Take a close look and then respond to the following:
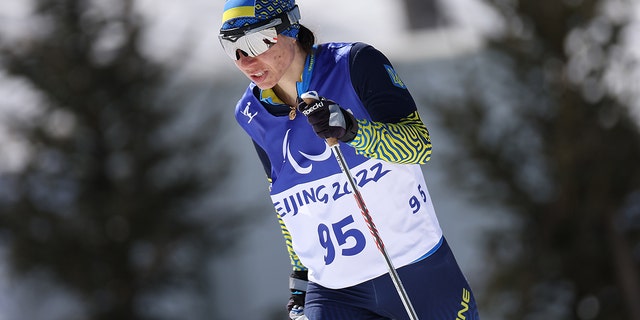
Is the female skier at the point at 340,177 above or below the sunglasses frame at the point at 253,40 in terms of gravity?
below

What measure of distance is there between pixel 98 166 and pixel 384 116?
8.27 metres

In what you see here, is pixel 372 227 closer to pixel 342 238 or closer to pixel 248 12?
pixel 342 238

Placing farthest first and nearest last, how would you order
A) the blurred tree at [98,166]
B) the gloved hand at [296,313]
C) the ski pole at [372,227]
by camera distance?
the blurred tree at [98,166] → the gloved hand at [296,313] → the ski pole at [372,227]

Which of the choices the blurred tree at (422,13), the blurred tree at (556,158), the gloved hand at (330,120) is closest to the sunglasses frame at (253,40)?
the gloved hand at (330,120)

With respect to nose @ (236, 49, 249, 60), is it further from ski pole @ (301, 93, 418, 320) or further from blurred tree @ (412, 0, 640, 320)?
blurred tree @ (412, 0, 640, 320)

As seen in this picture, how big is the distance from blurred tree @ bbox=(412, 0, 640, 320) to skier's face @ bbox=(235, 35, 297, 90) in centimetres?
621

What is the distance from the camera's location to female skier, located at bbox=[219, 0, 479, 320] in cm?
283

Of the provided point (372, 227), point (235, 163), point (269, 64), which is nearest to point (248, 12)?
point (269, 64)

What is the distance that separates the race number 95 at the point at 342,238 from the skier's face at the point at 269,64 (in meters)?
0.43

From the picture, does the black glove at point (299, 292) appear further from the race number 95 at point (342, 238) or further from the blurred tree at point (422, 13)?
the blurred tree at point (422, 13)

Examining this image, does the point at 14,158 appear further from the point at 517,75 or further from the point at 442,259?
the point at 442,259

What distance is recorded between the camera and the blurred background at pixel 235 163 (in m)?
A: 8.91

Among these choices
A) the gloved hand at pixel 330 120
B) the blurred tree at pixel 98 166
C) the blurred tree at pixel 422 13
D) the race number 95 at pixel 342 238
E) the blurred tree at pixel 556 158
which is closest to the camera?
the gloved hand at pixel 330 120

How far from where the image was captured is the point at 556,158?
884 cm
